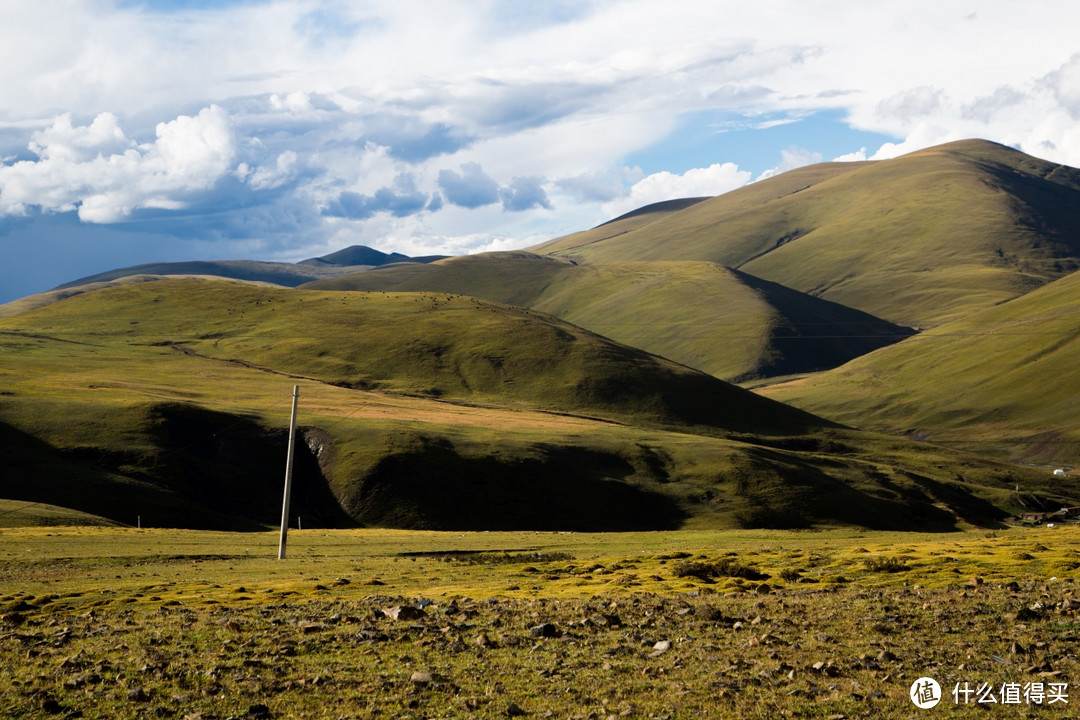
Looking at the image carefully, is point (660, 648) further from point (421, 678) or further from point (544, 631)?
point (421, 678)

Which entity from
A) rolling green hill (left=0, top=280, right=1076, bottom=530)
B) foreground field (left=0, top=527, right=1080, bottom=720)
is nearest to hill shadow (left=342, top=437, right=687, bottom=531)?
rolling green hill (left=0, top=280, right=1076, bottom=530)

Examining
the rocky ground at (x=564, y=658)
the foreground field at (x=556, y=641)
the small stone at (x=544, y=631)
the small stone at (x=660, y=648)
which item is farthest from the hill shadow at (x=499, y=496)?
the small stone at (x=660, y=648)

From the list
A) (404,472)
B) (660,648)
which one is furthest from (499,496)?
(660,648)

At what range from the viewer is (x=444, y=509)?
115938mm

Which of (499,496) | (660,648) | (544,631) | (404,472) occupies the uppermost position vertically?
(660,648)

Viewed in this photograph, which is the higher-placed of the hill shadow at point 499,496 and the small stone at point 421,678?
the small stone at point 421,678

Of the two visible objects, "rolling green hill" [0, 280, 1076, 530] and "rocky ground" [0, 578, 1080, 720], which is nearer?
"rocky ground" [0, 578, 1080, 720]

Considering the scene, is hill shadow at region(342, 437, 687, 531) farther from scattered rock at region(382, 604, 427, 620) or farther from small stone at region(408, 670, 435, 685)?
small stone at region(408, 670, 435, 685)

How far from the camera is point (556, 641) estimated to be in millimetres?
25906

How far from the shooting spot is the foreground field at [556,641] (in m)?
20.1

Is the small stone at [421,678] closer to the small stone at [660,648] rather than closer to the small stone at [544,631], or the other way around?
the small stone at [544,631]

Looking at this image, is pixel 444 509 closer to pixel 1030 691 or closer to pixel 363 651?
pixel 363 651

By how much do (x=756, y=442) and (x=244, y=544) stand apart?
13130 cm

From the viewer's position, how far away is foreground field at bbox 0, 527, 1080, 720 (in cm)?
2014
